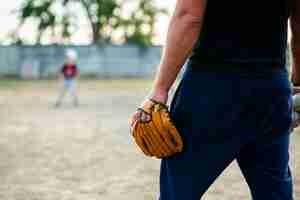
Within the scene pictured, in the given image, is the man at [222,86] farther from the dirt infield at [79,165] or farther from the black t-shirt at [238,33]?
the dirt infield at [79,165]

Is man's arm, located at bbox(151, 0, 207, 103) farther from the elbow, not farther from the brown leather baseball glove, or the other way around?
the brown leather baseball glove

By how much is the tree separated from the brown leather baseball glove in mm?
38000

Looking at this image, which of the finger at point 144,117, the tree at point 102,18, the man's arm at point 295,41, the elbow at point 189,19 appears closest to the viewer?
the elbow at point 189,19

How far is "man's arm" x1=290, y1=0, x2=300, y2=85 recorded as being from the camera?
2260 mm

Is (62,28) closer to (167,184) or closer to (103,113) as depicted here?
(103,113)

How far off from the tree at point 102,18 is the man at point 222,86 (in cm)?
3796

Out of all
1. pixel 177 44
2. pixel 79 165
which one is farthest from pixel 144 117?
pixel 79 165

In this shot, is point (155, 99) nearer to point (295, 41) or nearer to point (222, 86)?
point (222, 86)

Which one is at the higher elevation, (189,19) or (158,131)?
(189,19)

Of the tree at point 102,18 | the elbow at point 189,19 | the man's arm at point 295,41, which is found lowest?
the tree at point 102,18

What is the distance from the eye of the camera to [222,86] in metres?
2.08

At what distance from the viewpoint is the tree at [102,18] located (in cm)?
4100

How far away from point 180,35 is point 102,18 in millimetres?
40272

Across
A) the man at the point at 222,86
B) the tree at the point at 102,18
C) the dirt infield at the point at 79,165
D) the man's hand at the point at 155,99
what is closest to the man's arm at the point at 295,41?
the man at the point at 222,86
